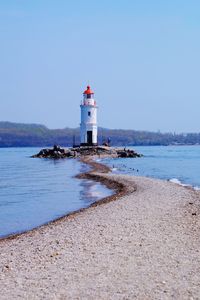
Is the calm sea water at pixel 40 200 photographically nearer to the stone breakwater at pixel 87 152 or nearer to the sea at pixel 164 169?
the sea at pixel 164 169

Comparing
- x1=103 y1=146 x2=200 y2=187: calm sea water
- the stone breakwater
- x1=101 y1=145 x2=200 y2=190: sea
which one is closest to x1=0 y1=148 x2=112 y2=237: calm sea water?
x1=101 y1=145 x2=200 y2=190: sea

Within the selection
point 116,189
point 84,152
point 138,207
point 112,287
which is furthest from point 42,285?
point 84,152

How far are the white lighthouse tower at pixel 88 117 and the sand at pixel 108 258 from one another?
62251mm

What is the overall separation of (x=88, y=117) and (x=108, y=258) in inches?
2719

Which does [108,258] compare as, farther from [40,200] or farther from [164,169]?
[164,169]

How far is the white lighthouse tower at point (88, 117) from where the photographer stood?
79000mm

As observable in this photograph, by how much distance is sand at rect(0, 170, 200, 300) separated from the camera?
27.3 feet

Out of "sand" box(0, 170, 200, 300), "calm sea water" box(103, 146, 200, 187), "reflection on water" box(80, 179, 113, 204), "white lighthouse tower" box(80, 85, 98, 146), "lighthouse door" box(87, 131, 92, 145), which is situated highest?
"white lighthouse tower" box(80, 85, 98, 146)

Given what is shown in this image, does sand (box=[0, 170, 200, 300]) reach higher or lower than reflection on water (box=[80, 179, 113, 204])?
higher

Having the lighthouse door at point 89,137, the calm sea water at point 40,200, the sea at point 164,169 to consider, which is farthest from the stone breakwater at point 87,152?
the calm sea water at point 40,200

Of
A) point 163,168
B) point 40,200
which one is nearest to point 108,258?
point 40,200

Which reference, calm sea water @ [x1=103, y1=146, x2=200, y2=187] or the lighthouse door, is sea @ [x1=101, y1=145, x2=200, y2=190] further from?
the lighthouse door

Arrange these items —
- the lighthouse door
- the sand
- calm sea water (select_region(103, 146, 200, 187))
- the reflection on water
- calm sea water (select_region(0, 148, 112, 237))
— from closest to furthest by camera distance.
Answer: the sand
calm sea water (select_region(0, 148, 112, 237))
the reflection on water
calm sea water (select_region(103, 146, 200, 187))
the lighthouse door

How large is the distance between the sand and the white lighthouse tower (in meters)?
62.3
